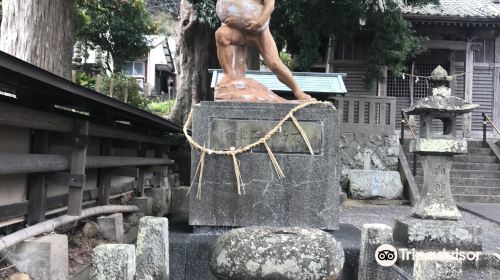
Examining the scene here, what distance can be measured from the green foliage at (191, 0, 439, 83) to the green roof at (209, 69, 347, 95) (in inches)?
99.4

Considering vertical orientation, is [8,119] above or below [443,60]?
below

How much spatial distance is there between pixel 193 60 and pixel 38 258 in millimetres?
11702

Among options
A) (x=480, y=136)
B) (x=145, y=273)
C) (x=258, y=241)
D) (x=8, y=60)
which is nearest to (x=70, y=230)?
(x=145, y=273)

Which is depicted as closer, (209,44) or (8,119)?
(8,119)

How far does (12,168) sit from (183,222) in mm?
2229

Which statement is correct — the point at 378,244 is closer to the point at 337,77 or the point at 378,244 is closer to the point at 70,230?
the point at 70,230

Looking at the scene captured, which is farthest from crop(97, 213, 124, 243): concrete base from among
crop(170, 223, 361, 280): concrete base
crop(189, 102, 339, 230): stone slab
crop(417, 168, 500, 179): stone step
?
crop(417, 168, 500, 179): stone step

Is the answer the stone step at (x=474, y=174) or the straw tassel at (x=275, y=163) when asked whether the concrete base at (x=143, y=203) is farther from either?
the stone step at (x=474, y=174)

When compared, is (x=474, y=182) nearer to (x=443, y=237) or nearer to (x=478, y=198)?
(x=478, y=198)

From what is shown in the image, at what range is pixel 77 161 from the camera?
4582 millimetres

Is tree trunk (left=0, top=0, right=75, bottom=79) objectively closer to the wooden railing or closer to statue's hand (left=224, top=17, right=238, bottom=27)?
statue's hand (left=224, top=17, right=238, bottom=27)

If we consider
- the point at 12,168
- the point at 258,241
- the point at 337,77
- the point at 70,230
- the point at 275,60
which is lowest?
the point at 70,230

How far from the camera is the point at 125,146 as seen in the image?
25.5ft

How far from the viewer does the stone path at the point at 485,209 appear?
10242 mm
